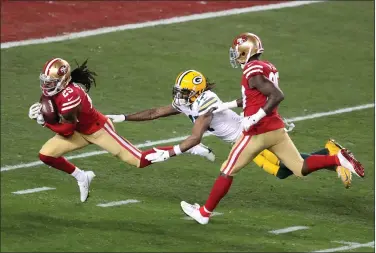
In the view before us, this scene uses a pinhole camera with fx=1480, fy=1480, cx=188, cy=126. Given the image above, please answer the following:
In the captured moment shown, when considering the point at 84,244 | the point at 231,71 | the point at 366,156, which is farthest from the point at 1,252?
the point at 231,71

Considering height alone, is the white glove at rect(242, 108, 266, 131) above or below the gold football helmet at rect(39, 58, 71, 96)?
below

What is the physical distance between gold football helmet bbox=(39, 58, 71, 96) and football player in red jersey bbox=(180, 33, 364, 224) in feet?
6.29

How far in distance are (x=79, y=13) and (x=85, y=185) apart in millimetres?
9498

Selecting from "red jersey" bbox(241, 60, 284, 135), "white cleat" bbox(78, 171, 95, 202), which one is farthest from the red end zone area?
"red jersey" bbox(241, 60, 284, 135)

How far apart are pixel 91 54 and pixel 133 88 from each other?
1838 millimetres

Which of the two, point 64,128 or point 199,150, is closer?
point 64,128

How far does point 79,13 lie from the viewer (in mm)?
26750

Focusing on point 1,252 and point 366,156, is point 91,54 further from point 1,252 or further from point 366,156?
point 1,252

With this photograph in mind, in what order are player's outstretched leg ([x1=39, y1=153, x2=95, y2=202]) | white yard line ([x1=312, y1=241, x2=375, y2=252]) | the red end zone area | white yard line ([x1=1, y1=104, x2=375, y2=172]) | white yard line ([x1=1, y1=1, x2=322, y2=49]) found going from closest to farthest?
white yard line ([x1=312, y1=241, x2=375, y2=252])
player's outstretched leg ([x1=39, y1=153, x2=95, y2=202])
white yard line ([x1=1, y1=104, x2=375, y2=172])
white yard line ([x1=1, y1=1, x2=322, y2=49])
the red end zone area

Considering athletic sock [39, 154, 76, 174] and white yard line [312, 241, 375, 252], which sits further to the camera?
athletic sock [39, 154, 76, 174]

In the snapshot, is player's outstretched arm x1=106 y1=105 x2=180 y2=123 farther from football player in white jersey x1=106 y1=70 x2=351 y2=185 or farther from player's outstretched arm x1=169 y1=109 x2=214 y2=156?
player's outstretched arm x1=169 y1=109 x2=214 y2=156

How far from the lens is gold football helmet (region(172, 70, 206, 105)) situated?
1709 centimetres

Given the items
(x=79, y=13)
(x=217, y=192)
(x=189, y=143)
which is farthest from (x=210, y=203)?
(x=79, y=13)

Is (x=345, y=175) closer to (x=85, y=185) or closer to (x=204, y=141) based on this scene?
(x=85, y=185)
